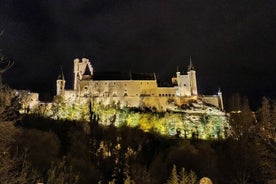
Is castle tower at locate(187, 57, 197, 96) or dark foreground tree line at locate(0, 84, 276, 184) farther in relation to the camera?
castle tower at locate(187, 57, 197, 96)

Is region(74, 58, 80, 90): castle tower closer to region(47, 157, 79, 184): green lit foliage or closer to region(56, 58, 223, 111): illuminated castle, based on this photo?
region(56, 58, 223, 111): illuminated castle

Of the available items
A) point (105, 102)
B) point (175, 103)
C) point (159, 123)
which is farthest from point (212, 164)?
point (105, 102)

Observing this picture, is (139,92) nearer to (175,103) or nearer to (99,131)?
(175,103)

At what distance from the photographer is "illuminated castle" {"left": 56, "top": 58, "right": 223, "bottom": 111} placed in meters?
67.1

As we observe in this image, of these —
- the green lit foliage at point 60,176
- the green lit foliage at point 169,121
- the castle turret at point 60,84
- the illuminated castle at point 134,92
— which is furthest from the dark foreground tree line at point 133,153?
the castle turret at point 60,84

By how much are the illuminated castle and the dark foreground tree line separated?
7.15 m

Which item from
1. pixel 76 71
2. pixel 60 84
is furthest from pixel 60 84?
pixel 76 71

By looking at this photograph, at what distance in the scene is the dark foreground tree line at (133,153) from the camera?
27.6 m

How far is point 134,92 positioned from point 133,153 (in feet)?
82.0

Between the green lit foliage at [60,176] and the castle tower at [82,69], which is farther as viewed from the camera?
the castle tower at [82,69]

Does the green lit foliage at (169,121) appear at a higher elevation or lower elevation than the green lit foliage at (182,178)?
higher

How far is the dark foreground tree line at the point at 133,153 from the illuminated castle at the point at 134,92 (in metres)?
7.15

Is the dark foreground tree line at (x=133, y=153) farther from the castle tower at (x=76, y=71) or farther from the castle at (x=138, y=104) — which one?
the castle tower at (x=76, y=71)

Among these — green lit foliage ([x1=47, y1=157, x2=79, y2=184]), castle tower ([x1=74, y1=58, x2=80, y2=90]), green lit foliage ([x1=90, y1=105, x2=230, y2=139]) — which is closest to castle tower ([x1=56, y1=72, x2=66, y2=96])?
castle tower ([x1=74, y1=58, x2=80, y2=90])
